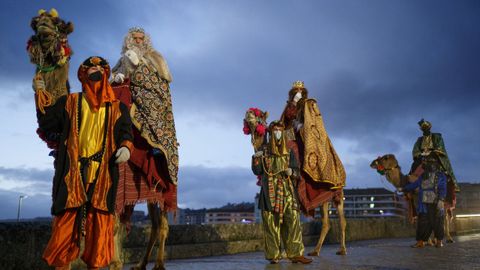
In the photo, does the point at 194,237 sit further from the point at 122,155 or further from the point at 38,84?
the point at 38,84

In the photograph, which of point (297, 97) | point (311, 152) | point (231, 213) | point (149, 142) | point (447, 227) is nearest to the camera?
point (149, 142)

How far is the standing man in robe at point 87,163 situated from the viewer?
13.5ft

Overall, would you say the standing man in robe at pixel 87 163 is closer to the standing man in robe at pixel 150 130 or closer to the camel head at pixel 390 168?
the standing man in robe at pixel 150 130

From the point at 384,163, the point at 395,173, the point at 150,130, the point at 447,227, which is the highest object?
the point at 384,163

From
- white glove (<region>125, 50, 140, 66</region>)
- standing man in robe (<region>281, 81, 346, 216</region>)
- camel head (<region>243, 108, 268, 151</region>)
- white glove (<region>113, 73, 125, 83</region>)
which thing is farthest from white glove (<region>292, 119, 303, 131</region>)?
white glove (<region>113, 73, 125, 83</region>)

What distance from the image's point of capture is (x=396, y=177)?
11.9m

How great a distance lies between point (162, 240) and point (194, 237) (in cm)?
292

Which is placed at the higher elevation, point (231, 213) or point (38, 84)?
point (231, 213)

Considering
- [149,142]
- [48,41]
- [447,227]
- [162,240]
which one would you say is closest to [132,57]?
[149,142]

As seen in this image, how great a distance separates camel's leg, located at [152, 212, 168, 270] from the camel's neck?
24.7 ft

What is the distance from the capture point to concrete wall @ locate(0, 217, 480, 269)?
17.5 feet

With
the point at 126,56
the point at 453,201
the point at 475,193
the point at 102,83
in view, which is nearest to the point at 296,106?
the point at 126,56

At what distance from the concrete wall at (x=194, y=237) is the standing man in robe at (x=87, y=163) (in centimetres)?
152

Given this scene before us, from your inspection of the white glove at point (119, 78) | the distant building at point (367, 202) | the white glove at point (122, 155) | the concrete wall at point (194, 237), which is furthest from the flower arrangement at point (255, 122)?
the distant building at point (367, 202)
